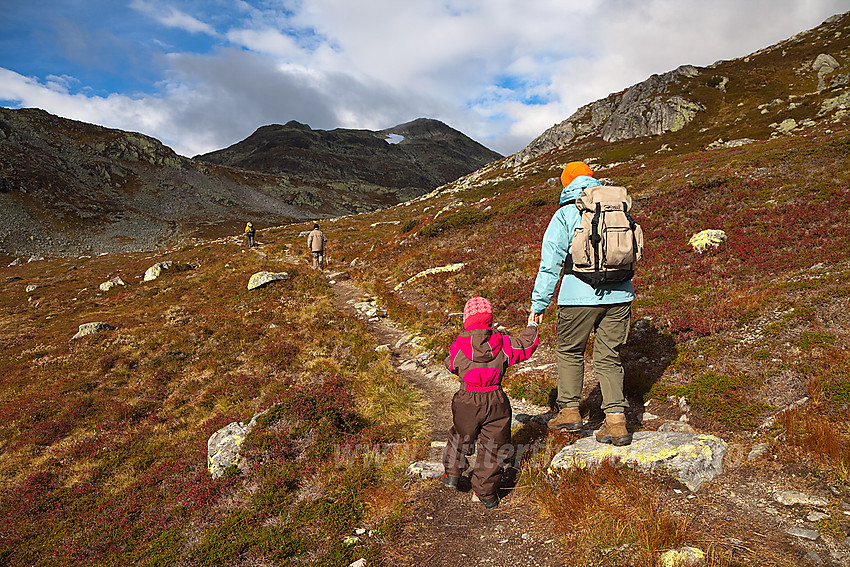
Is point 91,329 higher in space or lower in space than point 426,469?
higher

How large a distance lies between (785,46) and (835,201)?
409 ft

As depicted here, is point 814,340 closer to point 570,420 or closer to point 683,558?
point 570,420

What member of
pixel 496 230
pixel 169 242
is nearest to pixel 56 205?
pixel 169 242

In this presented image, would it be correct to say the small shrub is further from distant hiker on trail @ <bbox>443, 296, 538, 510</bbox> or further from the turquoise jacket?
the turquoise jacket

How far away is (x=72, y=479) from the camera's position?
788cm

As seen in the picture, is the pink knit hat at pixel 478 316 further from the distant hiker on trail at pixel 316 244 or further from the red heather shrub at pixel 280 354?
the distant hiker on trail at pixel 316 244

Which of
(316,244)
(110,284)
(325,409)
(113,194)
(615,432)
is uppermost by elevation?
(113,194)

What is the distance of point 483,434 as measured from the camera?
5227mm

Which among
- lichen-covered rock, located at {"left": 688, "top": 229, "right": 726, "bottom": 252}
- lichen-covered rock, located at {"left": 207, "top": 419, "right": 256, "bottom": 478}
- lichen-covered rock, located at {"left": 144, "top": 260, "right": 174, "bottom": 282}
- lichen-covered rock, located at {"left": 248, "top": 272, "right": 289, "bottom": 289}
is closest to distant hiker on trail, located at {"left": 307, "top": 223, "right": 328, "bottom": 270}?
lichen-covered rock, located at {"left": 248, "top": 272, "right": 289, "bottom": 289}

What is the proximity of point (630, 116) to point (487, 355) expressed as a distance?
107 metres

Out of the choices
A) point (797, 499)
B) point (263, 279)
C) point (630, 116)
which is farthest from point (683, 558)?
point (630, 116)

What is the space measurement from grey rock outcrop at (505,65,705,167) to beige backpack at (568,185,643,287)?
97709 mm

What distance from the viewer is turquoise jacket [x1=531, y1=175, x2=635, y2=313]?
5457mm

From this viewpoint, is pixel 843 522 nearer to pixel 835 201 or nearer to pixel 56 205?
pixel 835 201
